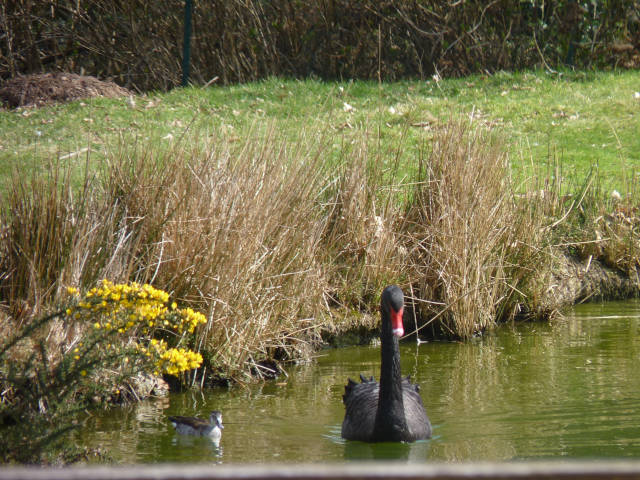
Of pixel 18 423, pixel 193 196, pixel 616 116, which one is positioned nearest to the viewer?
pixel 18 423

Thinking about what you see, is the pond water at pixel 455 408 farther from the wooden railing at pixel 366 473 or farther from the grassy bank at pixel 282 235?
the wooden railing at pixel 366 473

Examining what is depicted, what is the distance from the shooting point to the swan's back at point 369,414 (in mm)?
5238

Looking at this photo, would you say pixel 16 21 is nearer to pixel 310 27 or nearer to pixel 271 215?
pixel 310 27

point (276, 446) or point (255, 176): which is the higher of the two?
point (255, 176)

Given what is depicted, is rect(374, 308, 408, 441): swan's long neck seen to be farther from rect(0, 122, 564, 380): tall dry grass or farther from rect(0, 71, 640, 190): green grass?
rect(0, 71, 640, 190): green grass

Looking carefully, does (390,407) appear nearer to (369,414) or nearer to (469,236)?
(369,414)

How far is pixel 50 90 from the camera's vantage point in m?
13.3

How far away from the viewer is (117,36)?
620 inches

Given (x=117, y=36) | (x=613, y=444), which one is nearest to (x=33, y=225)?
(x=613, y=444)

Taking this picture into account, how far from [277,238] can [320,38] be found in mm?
9866

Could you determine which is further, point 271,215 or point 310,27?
point 310,27

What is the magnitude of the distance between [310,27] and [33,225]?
1082 centimetres

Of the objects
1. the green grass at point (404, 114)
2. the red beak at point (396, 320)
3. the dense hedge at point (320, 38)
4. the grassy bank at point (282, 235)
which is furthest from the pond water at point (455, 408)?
the dense hedge at point (320, 38)

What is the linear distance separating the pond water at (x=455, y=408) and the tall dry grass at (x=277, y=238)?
360mm
